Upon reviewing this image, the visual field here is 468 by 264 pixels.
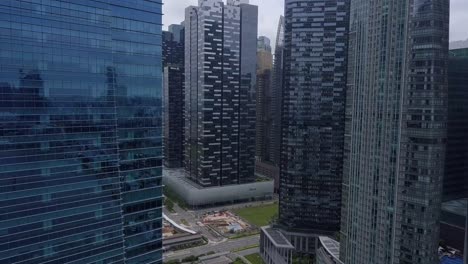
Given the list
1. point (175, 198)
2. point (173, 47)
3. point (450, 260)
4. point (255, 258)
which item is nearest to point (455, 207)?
point (450, 260)

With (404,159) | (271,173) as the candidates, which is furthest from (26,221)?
(271,173)

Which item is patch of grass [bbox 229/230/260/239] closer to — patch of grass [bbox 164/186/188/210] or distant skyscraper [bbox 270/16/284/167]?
patch of grass [bbox 164/186/188/210]

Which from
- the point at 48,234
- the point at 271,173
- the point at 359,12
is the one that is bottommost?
the point at 271,173

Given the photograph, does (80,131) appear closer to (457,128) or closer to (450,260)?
(450,260)

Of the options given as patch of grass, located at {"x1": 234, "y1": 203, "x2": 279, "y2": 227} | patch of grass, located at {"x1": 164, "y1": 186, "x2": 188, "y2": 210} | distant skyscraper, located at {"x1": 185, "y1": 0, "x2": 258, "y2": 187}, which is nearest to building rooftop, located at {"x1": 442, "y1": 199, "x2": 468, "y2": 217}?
patch of grass, located at {"x1": 234, "y1": 203, "x2": 279, "y2": 227}

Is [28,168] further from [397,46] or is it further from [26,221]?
[397,46]
